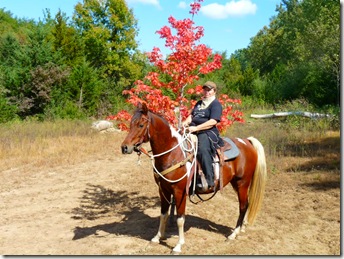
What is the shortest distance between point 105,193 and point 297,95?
2061cm

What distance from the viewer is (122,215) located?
21.5 ft

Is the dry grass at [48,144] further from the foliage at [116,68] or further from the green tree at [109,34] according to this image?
→ the green tree at [109,34]

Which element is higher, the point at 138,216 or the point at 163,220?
the point at 163,220

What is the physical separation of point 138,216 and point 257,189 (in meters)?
2.31

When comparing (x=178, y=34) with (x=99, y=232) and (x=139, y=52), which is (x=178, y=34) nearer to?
(x=99, y=232)

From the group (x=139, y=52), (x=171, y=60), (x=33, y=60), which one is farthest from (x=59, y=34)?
(x=171, y=60)

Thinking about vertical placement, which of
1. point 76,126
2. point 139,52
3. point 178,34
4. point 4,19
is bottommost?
point 76,126

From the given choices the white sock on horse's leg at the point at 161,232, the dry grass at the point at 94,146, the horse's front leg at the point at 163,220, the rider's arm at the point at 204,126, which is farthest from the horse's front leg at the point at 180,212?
the dry grass at the point at 94,146

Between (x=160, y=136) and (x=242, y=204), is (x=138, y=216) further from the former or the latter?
(x=160, y=136)

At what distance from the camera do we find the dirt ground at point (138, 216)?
4957 mm

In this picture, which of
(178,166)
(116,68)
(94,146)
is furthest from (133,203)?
(116,68)

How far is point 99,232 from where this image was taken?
18.5 feet

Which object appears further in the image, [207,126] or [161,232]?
[161,232]

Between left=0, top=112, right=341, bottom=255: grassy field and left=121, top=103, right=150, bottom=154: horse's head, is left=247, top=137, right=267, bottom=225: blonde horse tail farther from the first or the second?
left=121, top=103, right=150, bottom=154: horse's head
